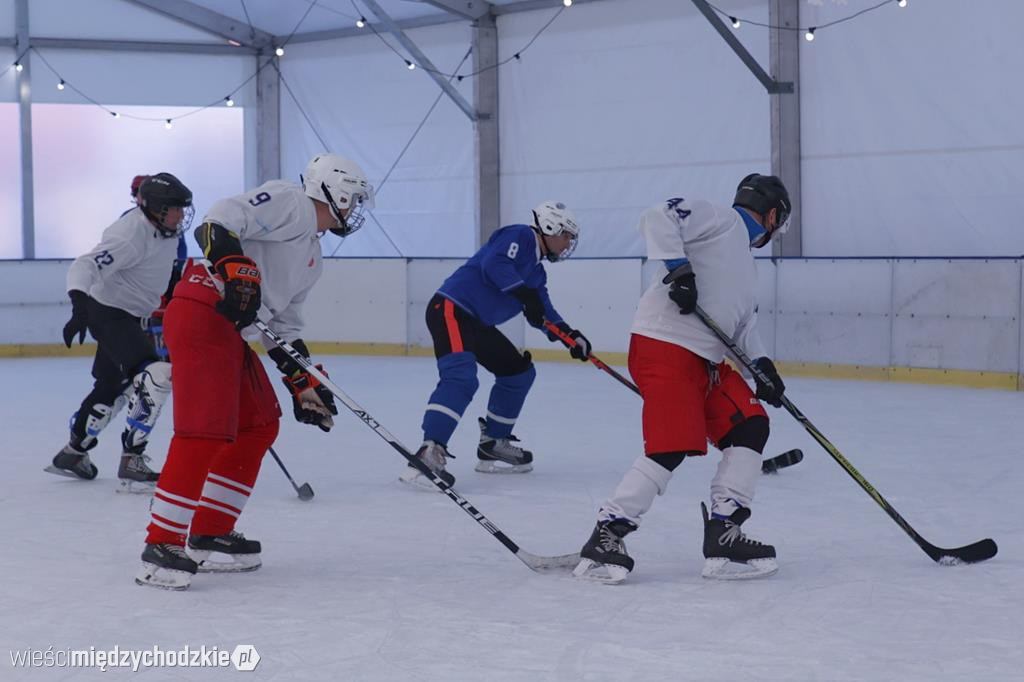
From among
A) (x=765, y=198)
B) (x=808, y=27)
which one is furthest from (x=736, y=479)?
(x=808, y=27)

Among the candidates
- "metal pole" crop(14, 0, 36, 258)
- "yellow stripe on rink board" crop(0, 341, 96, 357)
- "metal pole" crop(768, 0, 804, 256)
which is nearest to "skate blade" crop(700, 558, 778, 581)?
"metal pole" crop(768, 0, 804, 256)

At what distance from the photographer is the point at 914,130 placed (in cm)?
926

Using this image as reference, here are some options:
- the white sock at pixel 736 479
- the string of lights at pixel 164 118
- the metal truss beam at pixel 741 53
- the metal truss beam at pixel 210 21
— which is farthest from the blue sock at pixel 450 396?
the metal truss beam at pixel 210 21

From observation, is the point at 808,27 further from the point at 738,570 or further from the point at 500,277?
the point at 738,570

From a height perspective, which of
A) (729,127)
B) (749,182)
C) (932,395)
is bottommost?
(932,395)

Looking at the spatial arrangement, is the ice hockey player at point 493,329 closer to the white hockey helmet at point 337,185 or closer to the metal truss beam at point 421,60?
the white hockey helmet at point 337,185

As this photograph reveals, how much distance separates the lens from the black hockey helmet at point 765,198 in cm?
347

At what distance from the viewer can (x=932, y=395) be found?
7.48 m

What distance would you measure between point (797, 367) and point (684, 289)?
18.7ft

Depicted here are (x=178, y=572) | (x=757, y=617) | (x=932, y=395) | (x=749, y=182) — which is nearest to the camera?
(x=757, y=617)

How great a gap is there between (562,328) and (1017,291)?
4.11 m

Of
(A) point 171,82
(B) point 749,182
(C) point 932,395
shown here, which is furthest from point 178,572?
(A) point 171,82

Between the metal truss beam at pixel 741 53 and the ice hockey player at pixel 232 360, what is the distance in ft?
21.2

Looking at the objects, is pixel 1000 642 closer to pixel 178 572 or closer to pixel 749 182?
pixel 749 182
